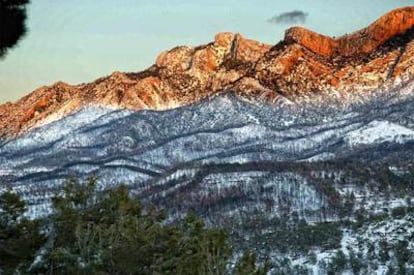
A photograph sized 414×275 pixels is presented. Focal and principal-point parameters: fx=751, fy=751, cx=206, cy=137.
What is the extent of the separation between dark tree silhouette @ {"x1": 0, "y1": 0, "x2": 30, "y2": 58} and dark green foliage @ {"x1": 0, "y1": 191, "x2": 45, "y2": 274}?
2293cm

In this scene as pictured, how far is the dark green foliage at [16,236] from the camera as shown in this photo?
111ft

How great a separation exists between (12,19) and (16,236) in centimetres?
2496

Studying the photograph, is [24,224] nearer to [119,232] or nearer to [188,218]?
[119,232]

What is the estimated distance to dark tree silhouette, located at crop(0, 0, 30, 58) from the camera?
11.8 meters

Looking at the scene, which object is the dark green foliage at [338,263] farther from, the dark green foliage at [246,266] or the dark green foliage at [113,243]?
the dark green foliage at [246,266]

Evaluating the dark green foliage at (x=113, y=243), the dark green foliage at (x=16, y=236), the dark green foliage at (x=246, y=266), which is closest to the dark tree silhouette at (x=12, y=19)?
the dark green foliage at (x=113, y=243)

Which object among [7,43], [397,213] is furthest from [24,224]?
[397,213]

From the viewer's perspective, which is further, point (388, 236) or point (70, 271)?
point (388, 236)

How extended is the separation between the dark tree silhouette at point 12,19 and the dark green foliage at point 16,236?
22930 mm

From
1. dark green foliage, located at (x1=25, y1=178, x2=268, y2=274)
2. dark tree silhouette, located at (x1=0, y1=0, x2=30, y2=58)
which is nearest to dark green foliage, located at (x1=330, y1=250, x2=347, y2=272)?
dark green foliage, located at (x1=25, y1=178, x2=268, y2=274)

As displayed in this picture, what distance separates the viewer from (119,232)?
3306cm

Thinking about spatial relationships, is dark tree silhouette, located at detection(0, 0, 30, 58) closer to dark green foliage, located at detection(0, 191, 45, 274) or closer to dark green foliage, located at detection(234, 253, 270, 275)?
dark green foliage, located at detection(234, 253, 270, 275)

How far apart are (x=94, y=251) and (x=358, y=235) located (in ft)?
397

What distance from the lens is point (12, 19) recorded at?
1191 centimetres
